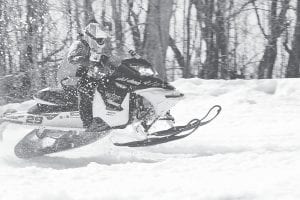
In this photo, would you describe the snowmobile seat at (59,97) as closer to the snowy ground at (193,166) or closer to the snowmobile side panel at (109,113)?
the snowmobile side panel at (109,113)

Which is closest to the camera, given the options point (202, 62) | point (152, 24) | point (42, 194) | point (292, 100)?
point (42, 194)

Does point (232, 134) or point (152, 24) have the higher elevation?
point (152, 24)

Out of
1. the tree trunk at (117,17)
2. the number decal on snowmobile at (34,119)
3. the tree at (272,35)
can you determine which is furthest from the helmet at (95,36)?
the tree at (272,35)

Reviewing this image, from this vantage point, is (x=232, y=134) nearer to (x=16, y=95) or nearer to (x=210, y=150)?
(x=210, y=150)

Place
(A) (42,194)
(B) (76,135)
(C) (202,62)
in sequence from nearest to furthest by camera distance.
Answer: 1. (A) (42,194)
2. (B) (76,135)
3. (C) (202,62)

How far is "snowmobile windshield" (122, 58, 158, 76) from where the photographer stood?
5973 mm

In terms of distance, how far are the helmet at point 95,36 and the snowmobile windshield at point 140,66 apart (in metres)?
0.37

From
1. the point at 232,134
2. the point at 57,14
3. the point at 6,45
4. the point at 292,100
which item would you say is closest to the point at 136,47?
the point at 57,14

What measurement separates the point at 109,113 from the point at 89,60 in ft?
2.11

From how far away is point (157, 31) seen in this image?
11766 mm

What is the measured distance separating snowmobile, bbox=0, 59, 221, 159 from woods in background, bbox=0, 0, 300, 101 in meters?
5.65

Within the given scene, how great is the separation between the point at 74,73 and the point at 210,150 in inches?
70.7

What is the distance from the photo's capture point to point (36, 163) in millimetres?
6414

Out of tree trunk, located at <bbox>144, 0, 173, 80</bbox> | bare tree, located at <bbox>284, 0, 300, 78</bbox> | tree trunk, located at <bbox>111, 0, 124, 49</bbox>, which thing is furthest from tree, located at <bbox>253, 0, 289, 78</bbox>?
tree trunk, located at <bbox>111, 0, 124, 49</bbox>
